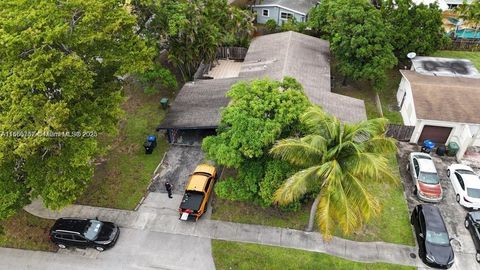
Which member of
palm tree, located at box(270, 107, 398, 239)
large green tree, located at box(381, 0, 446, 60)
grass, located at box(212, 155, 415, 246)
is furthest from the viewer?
large green tree, located at box(381, 0, 446, 60)

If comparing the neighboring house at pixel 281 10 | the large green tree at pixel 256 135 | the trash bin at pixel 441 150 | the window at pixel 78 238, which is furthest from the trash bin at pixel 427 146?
the window at pixel 78 238

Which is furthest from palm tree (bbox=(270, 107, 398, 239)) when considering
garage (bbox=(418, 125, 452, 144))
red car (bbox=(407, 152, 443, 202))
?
garage (bbox=(418, 125, 452, 144))

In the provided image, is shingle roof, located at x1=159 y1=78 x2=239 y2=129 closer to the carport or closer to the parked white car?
the carport

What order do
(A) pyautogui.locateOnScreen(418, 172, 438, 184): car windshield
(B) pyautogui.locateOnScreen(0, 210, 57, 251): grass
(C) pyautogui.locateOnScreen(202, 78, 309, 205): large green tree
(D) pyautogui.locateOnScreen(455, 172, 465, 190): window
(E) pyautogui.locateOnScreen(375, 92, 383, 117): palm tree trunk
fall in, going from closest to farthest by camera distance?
(C) pyautogui.locateOnScreen(202, 78, 309, 205): large green tree, (B) pyautogui.locateOnScreen(0, 210, 57, 251): grass, (D) pyautogui.locateOnScreen(455, 172, 465, 190): window, (A) pyautogui.locateOnScreen(418, 172, 438, 184): car windshield, (E) pyautogui.locateOnScreen(375, 92, 383, 117): palm tree trunk

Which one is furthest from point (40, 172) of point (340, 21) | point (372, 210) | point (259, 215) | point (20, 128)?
point (340, 21)

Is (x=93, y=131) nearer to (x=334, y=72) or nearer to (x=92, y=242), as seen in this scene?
(x=92, y=242)

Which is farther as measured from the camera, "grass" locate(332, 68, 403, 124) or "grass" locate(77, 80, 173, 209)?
"grass" locate(332, 68, 403, 124)
